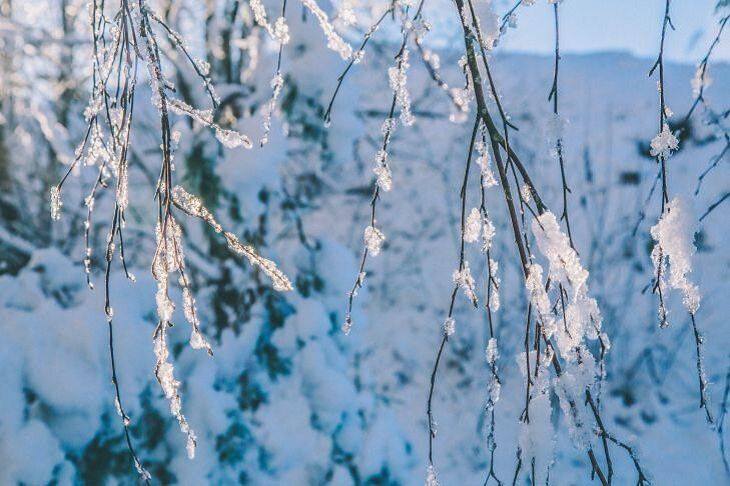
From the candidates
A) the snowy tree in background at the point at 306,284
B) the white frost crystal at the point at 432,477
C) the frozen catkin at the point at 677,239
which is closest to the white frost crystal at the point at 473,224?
the snowy tree in background at the point at 306,284

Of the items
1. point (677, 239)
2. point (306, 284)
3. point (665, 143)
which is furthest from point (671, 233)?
point (306, 284)

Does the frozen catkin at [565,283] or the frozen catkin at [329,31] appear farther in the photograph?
the frozen catkin at [329,31]

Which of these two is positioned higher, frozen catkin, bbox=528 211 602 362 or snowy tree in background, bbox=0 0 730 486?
snowy tree in background, bbox=0 0 730 486

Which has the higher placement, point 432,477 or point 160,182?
point 160,182

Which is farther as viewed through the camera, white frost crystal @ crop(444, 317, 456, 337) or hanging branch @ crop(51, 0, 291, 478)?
white frost crystal @ crop(444, 317, 456, 337)

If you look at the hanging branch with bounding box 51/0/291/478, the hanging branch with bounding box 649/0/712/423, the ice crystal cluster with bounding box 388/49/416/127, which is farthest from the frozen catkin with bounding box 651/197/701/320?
the hanging branch with bounding box 51/0/291/478

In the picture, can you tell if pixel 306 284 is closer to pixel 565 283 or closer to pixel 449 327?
pixel 449 327

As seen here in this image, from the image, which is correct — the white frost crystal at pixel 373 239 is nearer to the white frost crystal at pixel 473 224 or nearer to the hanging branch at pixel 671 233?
the white frost crystal at pixel 473 224

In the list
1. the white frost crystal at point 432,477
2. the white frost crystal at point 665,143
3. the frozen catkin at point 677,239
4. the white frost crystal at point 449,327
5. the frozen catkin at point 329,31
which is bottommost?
the white frost crystal at point 432,477

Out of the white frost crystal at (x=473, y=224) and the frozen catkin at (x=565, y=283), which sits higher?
the white frost crystal at (x=473, y=224)

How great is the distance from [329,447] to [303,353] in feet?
1.59

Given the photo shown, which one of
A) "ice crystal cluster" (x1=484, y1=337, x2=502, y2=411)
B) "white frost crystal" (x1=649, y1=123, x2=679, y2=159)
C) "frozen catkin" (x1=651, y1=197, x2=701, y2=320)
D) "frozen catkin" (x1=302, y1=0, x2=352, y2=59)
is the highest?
"frozen catkin" (x1=302, y1=0, x2=352, y2=59)

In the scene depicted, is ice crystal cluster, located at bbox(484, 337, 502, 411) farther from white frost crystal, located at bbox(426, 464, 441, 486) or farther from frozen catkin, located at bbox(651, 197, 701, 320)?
frozen catkin, located at bbox(651, 197, 701, 320)

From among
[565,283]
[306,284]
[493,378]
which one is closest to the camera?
[565,283]
